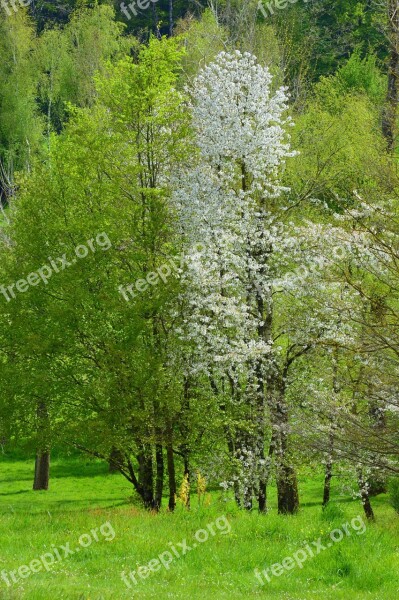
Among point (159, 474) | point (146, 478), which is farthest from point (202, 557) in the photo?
point (146, 478)

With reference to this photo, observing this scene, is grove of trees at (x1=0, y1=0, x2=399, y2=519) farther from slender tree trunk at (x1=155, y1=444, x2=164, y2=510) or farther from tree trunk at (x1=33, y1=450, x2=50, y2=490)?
tree trunk at (x1=33, y1=450, x2=50, y2=490)

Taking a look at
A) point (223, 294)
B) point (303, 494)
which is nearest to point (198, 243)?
point (223, 294)

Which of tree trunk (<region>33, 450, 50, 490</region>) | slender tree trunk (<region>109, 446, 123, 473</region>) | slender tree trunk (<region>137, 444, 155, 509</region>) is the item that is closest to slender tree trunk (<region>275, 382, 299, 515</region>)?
slender tree trunk (<region>137, 444, 155, 509</region>)

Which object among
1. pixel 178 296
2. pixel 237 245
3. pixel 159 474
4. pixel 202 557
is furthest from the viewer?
pixel 237 245

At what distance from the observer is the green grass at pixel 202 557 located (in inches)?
369

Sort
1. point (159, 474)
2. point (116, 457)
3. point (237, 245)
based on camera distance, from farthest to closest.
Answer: point (237, 245) < point (116, 457) < point (159, 474)

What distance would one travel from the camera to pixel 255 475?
21.1 m

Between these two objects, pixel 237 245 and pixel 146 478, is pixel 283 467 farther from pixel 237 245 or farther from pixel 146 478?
pixel 237 245

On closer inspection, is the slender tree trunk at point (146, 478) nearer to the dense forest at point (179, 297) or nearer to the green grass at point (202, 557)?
the dense forest at point (179, 297)

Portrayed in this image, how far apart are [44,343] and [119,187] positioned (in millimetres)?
5153

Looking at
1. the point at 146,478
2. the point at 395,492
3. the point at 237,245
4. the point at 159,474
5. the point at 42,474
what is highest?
the point at 237,245

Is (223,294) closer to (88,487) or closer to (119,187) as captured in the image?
(119,187)

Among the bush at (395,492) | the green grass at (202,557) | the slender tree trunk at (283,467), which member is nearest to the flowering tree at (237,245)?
the slender tree trunk at (283,467)

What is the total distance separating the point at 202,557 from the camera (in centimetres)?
1097
